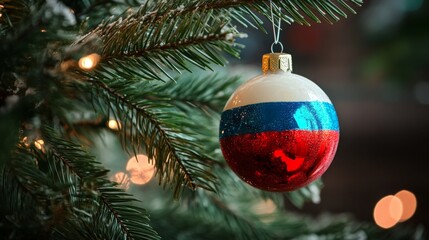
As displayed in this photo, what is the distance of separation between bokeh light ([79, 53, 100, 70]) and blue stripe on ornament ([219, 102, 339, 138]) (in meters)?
0.12

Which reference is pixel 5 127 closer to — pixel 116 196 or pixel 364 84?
pixel 116 196

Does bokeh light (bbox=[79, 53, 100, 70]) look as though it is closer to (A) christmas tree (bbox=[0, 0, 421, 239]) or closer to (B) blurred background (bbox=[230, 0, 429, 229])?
(A) christmas tree (bbox=[0, 0, 421, 239])

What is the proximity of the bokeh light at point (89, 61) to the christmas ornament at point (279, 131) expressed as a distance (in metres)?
0.12

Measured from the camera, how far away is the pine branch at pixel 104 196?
47 centimetres

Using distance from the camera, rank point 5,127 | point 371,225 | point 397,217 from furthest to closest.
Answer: point 397,217, point 371,225, point 5,127

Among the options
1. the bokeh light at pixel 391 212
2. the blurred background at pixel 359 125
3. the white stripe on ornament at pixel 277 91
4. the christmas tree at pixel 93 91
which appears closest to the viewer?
the christmas tree at pixel 93 91

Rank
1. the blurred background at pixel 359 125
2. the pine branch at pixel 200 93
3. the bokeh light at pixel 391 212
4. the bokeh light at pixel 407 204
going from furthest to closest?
the blurred background at pixel 359 125 → the bokeh light at pixel 407 204 → the bokeh light at pixel 391 212 → the pine branch at pixel 200 93

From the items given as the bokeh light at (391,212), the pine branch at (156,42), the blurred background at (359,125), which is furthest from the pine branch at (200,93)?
the blurred background at (359,125)

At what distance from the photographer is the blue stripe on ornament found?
0.50m

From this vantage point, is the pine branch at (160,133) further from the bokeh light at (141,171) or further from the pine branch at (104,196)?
the bokeh light at (141,171)

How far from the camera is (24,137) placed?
46 centimetres

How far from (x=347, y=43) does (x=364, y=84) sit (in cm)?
19

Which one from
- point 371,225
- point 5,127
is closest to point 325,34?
point 371,225

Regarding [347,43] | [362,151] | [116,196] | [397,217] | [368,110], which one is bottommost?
[116,196]
